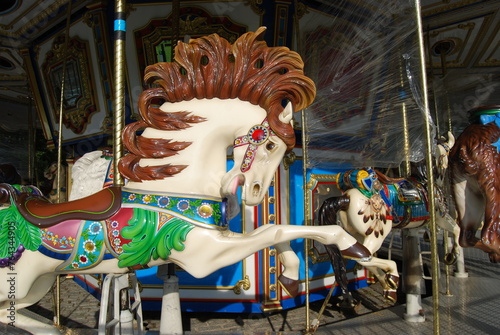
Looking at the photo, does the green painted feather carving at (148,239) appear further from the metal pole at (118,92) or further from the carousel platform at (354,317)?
the carousel platform at (354,317)

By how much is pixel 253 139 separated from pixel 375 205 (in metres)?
1.58

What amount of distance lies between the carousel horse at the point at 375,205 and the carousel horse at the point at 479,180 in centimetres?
22

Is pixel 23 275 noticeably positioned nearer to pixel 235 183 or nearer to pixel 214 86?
pixel 235 183

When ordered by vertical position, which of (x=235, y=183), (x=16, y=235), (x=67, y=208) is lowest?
(x=16, y=235)

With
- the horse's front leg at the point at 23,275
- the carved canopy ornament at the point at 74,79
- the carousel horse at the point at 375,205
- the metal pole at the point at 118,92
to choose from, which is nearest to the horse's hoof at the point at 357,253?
the carousel horse at the point at 375,205

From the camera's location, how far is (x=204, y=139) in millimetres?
1596

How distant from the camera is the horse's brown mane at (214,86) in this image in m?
1.60

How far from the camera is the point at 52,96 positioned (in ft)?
14.0

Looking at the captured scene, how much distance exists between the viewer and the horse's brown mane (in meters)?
1.60

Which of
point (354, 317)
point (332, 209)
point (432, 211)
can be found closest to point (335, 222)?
point (332, 209)

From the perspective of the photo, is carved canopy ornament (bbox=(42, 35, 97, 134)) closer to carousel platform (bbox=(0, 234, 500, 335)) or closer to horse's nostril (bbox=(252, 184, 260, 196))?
carousel platform (bbox=(0, 234, 500, 335))

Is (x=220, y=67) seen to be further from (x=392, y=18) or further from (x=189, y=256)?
(x=392, y=18)

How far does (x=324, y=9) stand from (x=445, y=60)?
2.91 m

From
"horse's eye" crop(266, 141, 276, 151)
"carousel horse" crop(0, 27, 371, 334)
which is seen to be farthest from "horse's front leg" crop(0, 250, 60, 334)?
"horse's eye" crop(266, 141, 276, 151)
